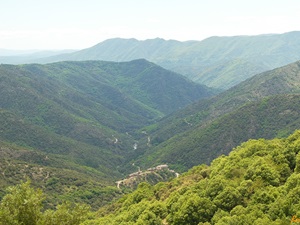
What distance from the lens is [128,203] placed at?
70.3 metres

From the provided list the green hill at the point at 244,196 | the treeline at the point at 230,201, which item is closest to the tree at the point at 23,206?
the treeline at the point at 230,201

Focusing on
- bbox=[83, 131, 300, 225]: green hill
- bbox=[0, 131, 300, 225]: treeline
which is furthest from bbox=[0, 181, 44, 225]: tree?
bbox=[83, 131, 300, 225]: green hill

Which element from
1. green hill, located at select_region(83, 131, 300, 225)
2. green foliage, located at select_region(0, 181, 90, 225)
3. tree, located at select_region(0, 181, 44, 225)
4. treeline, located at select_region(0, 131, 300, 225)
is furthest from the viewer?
tree, located at select_region(0, 181, 44, 225)

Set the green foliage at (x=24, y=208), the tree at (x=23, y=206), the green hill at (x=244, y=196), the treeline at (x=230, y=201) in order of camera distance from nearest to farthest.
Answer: the green hill at (x=244, y=196), the treeline at (x=230, y=201), the green foliage at (x=24, y=208), the tree at (x=23, y=206)

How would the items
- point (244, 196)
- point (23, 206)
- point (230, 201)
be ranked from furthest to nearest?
point (244, 196)
point (230, 201)
point (23, 206)

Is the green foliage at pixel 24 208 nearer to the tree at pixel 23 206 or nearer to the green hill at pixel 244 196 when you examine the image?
the tree at pixel 23 206

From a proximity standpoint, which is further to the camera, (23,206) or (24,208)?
(24,208)

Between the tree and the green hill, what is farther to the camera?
the tree

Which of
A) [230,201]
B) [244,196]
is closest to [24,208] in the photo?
[230,201]

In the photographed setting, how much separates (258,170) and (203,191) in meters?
8.17

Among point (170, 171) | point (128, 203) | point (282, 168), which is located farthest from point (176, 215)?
point (170, 171)

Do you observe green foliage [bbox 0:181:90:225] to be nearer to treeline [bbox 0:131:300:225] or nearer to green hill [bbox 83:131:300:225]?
treeline [bbox 0:131:300:225]

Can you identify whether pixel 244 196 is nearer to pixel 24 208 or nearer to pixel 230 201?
pixel 230 201

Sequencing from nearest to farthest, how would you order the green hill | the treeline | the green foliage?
the green hill → the treeline → the green foliage
